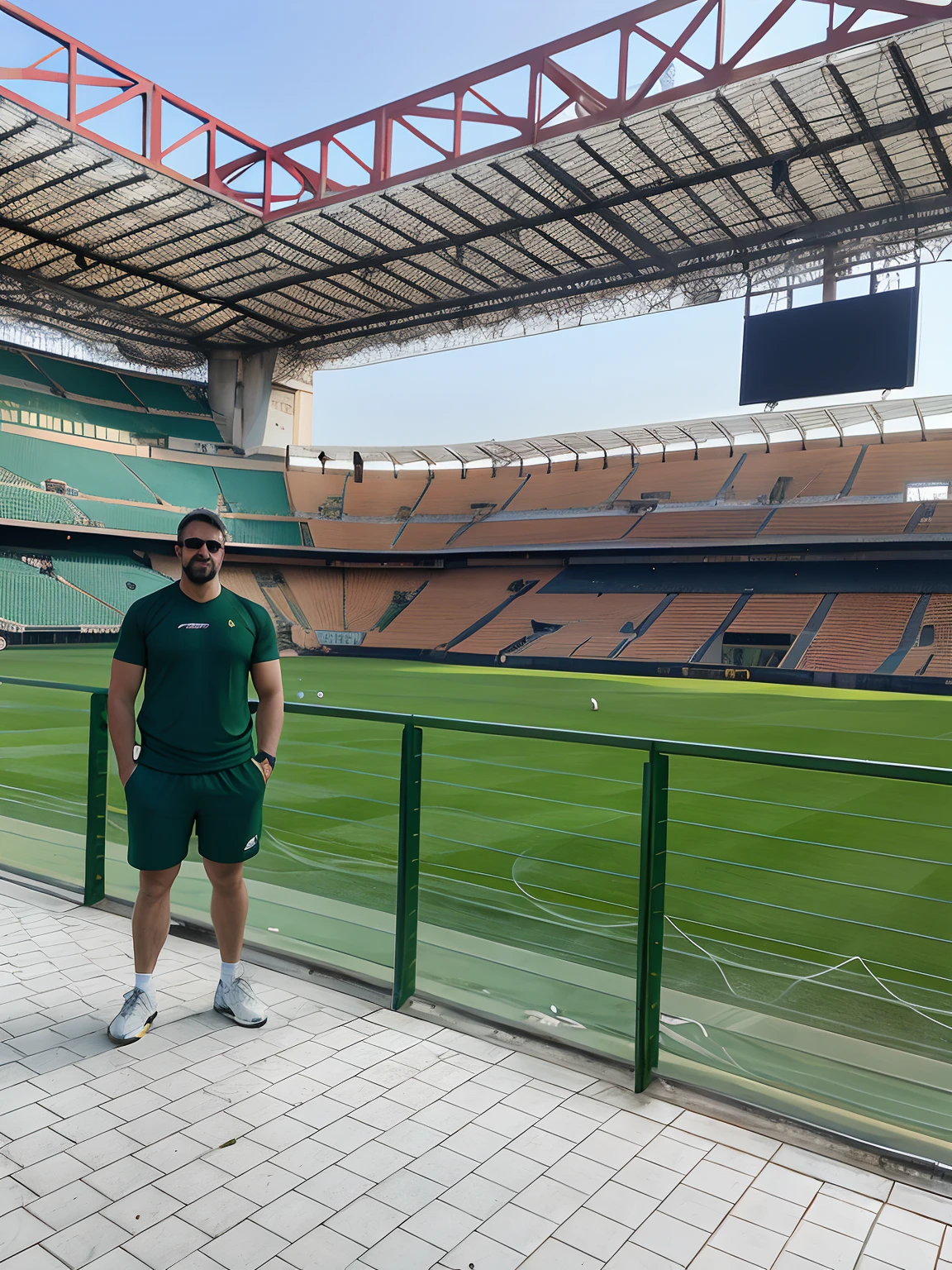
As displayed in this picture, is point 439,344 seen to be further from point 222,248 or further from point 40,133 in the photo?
point 40,133

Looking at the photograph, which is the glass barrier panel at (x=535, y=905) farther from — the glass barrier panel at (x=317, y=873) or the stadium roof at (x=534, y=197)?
the stadium roof at (x=534, y=197)

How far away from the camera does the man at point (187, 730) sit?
10.4 feet

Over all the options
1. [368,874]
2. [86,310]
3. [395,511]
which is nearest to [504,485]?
[395,511]

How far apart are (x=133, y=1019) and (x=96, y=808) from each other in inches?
70.4

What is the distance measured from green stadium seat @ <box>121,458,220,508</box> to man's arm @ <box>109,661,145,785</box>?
4685 centimetres

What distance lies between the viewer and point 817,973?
4.87 meters

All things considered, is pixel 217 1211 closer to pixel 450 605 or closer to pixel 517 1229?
pixel 517 1229

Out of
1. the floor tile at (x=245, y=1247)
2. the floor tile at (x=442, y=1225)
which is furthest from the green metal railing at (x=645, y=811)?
the floor tile at (x=245, y=1247)

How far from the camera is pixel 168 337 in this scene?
158 feet

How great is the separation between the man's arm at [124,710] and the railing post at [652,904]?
1.90 metres

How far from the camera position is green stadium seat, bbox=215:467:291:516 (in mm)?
50938

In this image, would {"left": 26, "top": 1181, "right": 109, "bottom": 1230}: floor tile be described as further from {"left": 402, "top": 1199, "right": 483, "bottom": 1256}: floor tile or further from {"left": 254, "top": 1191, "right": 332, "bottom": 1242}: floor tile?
{"left": 402, "top": 1199, "right": 483, "bottom": 1256}: floor tile

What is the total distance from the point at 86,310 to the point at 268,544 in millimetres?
14588

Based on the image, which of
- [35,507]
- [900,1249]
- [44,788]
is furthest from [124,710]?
[35,507]
